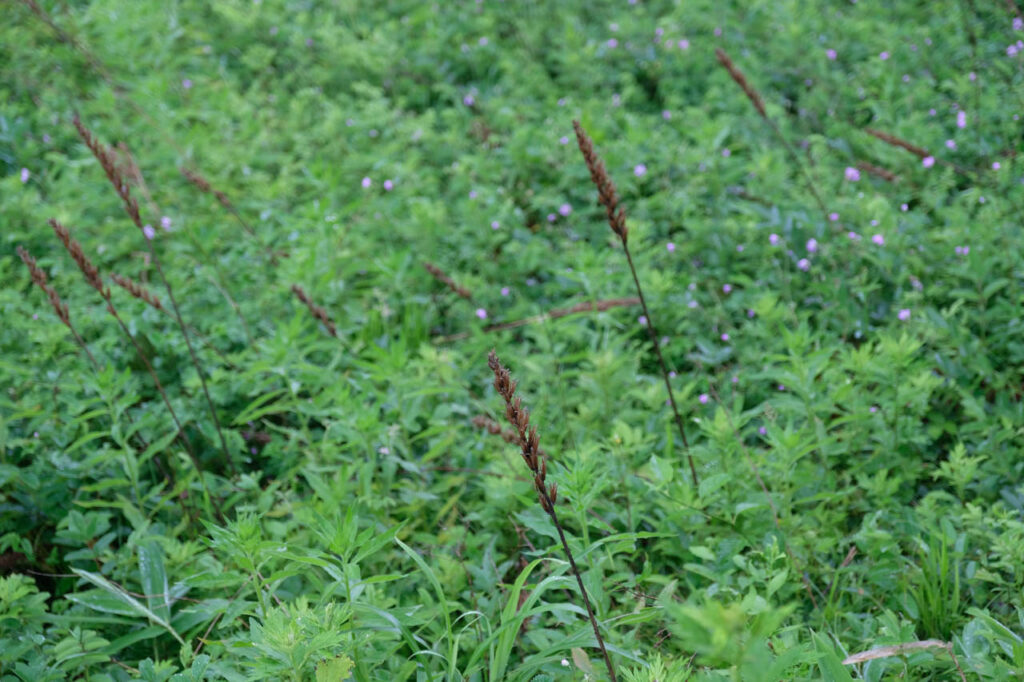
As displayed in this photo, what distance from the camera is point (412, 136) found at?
195 inches

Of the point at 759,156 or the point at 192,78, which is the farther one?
the point at 192,78

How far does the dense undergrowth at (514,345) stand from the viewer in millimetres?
2230

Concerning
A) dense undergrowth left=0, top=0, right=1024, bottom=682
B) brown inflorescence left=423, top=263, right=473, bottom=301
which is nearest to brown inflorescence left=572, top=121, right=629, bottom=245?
dense undergrowth left=0, top=0, right=1024, bottom=682

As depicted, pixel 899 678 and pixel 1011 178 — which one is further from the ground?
pixel 1011 178

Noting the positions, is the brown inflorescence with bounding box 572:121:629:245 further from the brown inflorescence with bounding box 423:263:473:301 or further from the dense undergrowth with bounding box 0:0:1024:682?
the brown inflorescence with bounding box 423:263:473:301

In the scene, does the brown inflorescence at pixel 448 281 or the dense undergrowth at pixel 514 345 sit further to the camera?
the brown inflorescence at pixel 448 281

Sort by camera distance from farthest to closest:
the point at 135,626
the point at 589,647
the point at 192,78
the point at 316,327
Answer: the point at 192,78
the point at 316,327
the point at 135,626
the point at 589,647

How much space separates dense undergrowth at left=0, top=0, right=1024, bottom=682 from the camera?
2.23 meters

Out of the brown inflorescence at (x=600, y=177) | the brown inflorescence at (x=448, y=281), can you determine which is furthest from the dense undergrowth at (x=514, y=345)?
the brown inflorescence at (x=600, y=177)

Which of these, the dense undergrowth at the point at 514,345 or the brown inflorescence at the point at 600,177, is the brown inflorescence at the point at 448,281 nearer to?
the dense undergrowth at the point at 514,345

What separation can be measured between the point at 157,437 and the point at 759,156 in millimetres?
3276

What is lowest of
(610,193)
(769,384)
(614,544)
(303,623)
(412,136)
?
(769,384)

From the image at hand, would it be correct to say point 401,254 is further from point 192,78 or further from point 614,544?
point 192,78

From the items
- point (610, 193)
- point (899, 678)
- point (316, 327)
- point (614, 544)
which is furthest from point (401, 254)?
point (899, 678)
